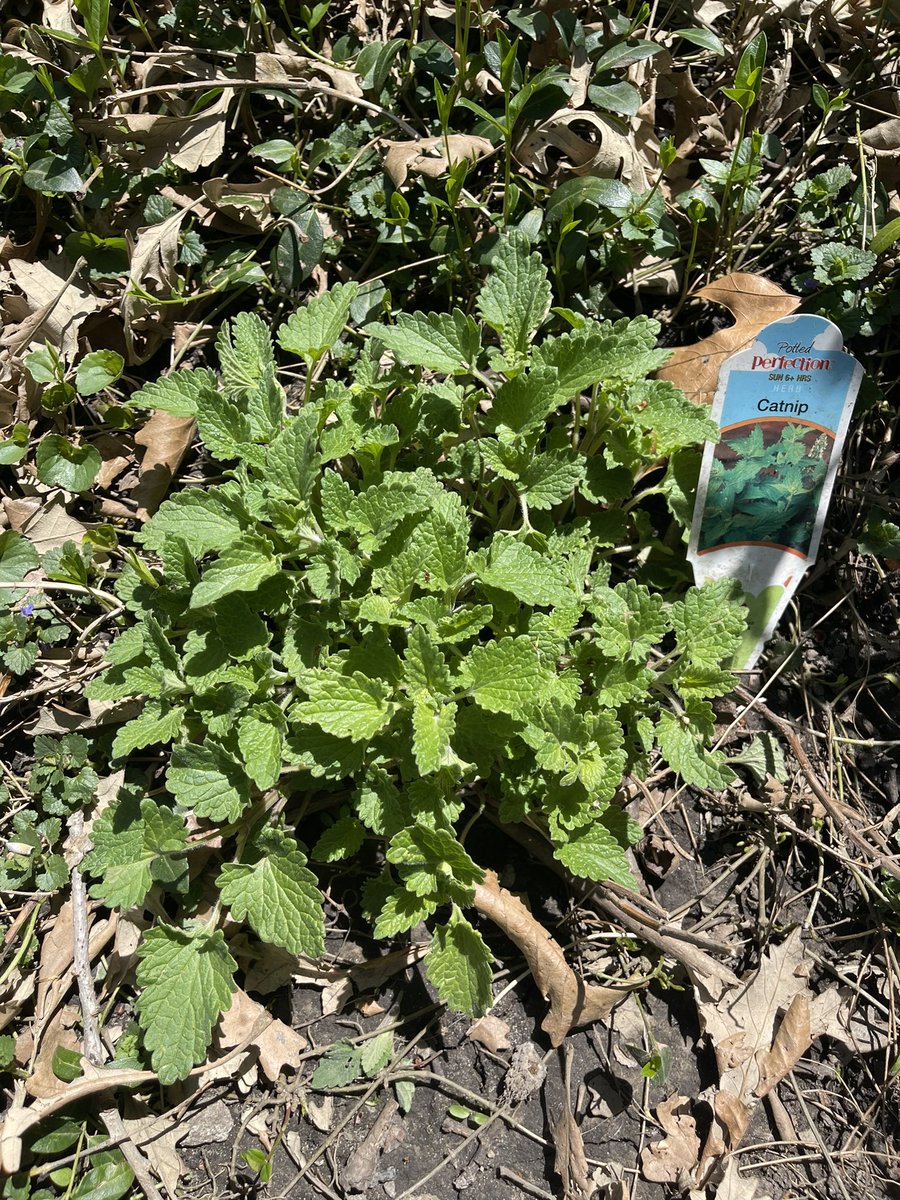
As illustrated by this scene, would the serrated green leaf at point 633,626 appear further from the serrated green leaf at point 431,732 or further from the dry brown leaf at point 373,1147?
the dry brown leaf at point 373,1147

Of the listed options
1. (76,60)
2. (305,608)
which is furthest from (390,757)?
(76,60)

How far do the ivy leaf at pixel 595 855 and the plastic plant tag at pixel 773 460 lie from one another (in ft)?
2.43

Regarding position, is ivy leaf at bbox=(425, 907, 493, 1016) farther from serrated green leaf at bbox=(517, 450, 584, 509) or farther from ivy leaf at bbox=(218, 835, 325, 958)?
serrated green leaf at bbox=(517, 450, 584, 509)

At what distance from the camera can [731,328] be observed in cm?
244

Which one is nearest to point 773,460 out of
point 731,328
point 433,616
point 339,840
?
point 731,328

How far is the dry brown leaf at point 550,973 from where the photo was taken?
84.5 inches

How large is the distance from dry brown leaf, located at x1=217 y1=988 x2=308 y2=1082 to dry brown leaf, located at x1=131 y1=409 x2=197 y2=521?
137 centimetres

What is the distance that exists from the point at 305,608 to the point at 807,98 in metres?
2.21

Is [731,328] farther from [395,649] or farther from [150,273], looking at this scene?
[150,273]

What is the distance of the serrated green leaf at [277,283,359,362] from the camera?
2195 mm

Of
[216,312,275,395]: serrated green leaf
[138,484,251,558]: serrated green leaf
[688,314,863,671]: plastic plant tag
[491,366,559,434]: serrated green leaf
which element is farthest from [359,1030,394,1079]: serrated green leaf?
[216,312,275,395]: serrated green leaf

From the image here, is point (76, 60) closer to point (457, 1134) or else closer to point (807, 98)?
point (807, 98)

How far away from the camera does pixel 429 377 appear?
255 centimetres

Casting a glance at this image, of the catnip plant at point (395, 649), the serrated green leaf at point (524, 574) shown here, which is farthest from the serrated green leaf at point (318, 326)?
the serrated green leaf at point (524, 574)
